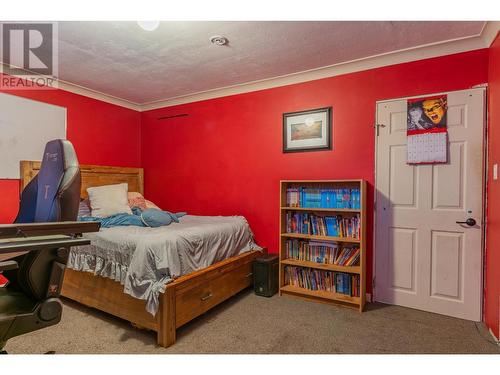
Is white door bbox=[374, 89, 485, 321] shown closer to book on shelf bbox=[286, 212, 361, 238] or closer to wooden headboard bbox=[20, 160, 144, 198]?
book on shelf bbox=[286, 212, 361, 238]

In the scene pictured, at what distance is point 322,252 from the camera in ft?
9.45

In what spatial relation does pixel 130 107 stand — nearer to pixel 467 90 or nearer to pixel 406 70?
pixel 406 70

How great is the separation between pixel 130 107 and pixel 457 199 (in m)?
4.26

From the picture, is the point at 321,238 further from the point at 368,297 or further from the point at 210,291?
the point at 210,291

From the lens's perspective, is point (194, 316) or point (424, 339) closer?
→ point (424, 339)

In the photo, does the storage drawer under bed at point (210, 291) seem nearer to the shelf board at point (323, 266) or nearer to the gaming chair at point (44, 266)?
the shelf board at point (323, 266)

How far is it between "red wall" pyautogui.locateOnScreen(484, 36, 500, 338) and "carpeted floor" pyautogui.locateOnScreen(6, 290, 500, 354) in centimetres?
23

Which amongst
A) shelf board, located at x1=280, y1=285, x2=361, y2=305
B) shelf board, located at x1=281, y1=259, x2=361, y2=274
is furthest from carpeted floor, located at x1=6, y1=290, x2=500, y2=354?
shelf board, located at x1=281, y1=259, x2=361, y2=274

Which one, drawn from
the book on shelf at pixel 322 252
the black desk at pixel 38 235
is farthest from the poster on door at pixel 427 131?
the black desk at pixel 38 235

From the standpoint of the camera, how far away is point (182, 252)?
7.34ft

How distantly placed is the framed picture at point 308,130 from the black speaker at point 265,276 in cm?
130

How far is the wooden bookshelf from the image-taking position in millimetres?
2609

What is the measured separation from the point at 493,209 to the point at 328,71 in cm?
196
